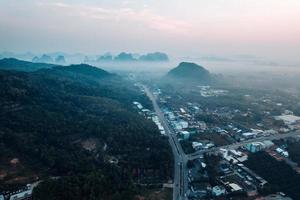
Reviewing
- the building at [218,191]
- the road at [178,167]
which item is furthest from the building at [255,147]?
the building at [218,191]

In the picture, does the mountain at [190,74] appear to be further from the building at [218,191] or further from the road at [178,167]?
the building at [218,191]

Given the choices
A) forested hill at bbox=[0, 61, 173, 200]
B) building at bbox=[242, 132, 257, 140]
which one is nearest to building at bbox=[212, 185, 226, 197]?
forested hill at bbox=[0, 61, 173, 200]

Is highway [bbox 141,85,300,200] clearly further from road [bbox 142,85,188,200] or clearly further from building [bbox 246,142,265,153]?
building [bbox 246,142,265,153]

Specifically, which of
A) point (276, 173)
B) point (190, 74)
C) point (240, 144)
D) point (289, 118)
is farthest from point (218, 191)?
point (190, 74)

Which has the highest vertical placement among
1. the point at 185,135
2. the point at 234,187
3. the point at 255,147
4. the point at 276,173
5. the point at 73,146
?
the point at 73,146

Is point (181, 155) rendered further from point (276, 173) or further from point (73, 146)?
point (73, 146)
